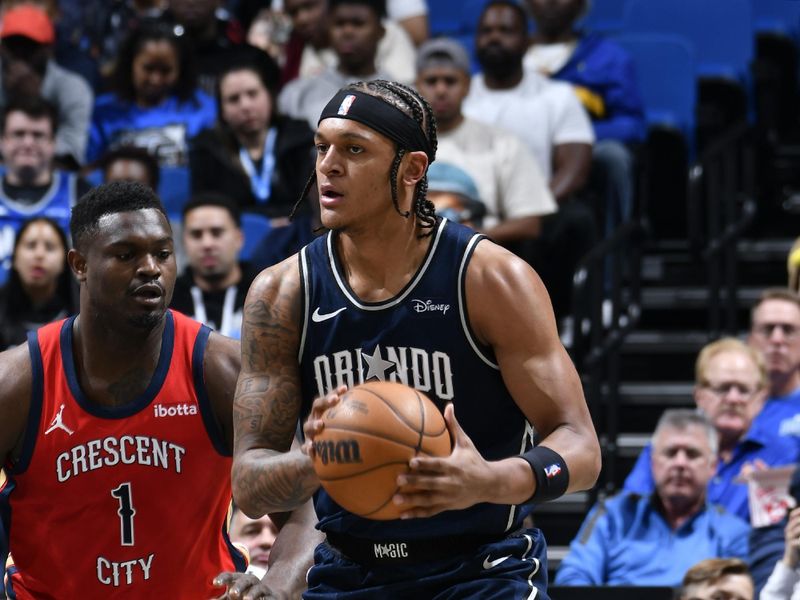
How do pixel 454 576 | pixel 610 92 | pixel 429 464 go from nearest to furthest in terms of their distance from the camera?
pixel 429 464 → pixel 454 576 → pixel 610 92

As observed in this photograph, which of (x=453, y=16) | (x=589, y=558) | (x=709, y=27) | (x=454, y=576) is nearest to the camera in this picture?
(x=454, y=576)

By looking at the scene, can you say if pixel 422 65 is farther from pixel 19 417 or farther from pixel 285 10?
pixel 19 417

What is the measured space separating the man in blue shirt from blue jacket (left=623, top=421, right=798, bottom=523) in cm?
25

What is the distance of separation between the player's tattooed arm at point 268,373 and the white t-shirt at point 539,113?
15.8ft

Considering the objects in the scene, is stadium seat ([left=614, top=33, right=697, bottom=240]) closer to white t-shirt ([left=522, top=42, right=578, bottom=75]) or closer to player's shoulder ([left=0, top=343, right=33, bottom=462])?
white t-shirt ([left=522, top=42, right=578, bottom=75])

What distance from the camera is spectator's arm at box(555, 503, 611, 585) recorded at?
6.25 meters

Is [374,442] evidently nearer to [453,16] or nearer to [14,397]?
[14,397]

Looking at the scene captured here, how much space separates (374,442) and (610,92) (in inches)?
246

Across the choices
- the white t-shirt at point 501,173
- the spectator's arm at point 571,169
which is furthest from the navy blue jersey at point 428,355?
the spectator's arm at point 571,169

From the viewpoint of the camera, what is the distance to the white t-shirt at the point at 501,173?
7941 mm

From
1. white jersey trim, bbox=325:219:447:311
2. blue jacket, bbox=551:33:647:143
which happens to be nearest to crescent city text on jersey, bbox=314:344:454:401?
white jersey trim, bbox=325:219:447:311

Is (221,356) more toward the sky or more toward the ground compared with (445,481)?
more toward the sky

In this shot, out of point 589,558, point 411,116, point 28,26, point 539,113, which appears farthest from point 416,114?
point 28,26

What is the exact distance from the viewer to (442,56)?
321 inches
